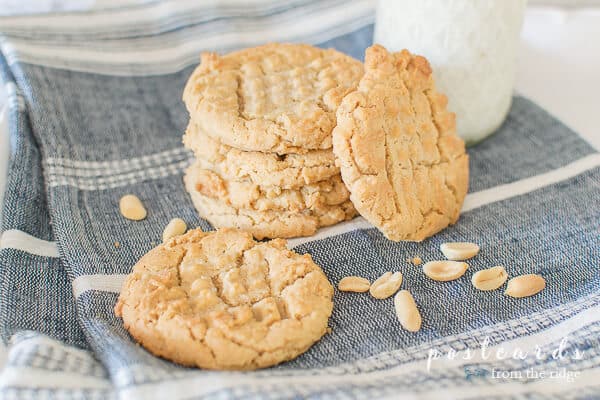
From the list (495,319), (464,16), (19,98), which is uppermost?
(464,16)

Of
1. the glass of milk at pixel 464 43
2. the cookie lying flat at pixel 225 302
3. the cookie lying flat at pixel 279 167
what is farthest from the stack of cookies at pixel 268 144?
the glass of milk at pixel 464 43

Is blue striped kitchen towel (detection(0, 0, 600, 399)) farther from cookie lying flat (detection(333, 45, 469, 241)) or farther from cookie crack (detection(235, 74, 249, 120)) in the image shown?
cookie crack (detection(235, 74, 249, 120))

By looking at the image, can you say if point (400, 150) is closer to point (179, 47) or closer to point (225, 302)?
point (225, 302)

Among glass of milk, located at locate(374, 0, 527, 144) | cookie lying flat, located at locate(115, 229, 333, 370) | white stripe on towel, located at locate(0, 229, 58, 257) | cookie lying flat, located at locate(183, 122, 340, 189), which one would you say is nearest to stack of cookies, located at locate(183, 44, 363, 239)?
cookie lying flat, located at locate(183, 122, 340, 189)

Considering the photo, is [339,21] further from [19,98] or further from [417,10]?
[19,98]

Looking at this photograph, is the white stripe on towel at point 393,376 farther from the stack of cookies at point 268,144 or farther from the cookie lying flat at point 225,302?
the stack of cookies at point 268,144

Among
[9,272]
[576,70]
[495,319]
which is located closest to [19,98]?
[9,272]
